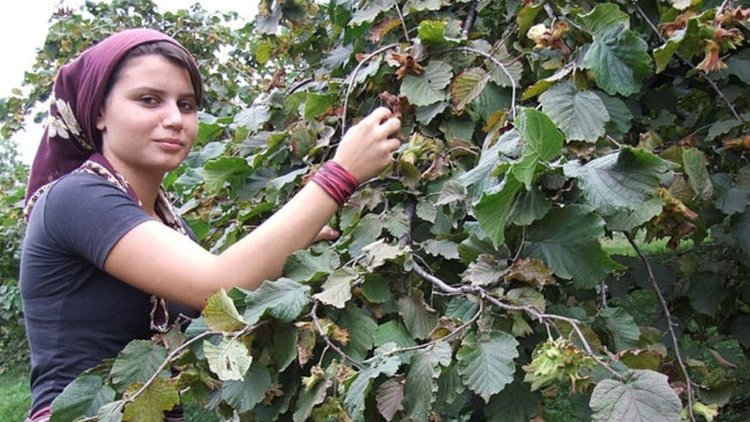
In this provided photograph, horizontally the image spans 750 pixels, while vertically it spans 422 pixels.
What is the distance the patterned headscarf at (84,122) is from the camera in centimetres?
149

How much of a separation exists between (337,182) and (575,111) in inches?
16.6

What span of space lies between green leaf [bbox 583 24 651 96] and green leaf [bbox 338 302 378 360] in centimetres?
57

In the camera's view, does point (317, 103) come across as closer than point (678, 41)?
No

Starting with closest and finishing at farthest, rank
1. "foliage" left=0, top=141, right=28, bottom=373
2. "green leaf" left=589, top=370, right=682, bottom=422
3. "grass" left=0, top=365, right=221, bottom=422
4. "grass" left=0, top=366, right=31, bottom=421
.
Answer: "green leaf" left=589, top=370, right=682, bottom=422
"foliage" left=0, top=141, right=28, bottom=373
"grass" left=0, top=365, right=221, bottom=422
"grass" left=0, top=366, right=31, bottom=421

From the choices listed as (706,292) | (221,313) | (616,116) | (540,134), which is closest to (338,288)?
(221,313)

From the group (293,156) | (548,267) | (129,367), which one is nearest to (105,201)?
(129,367)

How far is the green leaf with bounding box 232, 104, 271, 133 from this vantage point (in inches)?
76.4

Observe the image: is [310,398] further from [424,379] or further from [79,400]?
[79,400]

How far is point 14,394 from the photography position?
6.66 metres

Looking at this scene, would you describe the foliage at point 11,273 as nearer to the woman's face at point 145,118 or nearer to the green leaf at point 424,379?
the woman's face at point 145,118

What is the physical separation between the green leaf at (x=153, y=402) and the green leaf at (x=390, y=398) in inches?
12.7

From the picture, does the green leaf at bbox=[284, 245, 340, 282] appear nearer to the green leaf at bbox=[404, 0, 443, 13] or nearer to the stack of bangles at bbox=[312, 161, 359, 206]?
the stack of bangles at bbox=[312, 161, 359, 206]

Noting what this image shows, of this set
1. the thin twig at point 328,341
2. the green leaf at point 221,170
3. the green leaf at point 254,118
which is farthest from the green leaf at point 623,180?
the green leaf at point 254,118

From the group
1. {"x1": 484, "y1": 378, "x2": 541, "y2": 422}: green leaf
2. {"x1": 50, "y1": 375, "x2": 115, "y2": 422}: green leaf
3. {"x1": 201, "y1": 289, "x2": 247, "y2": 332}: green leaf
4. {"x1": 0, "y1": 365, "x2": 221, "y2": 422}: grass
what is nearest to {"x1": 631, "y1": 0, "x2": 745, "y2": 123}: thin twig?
{"x1": 484, "y1": 378, "x2": 541, "y2": 422}: green leaf
